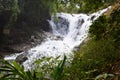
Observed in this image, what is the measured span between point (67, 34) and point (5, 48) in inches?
190

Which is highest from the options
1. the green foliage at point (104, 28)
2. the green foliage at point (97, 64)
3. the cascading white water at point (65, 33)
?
the cascading white water at point (65, 33)

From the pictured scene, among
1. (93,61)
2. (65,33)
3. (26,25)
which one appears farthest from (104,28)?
(65,33)

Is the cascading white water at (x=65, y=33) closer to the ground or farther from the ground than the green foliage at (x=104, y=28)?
farther from the ground

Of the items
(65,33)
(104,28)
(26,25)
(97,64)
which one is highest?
(26,25)

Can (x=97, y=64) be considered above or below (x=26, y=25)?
below

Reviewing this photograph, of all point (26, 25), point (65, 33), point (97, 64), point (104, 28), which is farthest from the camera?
point (65, 33)

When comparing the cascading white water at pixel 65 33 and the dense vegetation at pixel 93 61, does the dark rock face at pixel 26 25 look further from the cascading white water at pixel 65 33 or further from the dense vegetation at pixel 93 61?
the dense vegetation at pixel 93 61

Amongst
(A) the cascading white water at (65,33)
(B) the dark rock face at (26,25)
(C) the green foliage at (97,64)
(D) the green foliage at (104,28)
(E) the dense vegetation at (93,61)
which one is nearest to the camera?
(E) the dense vegetation at (93,61)

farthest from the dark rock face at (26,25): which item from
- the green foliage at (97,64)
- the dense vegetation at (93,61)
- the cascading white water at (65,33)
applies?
the green foliage at (97,64)

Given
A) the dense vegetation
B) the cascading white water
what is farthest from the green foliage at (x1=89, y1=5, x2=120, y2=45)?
the cascading white water

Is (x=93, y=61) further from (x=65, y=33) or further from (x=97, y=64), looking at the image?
(x=65, y=33)

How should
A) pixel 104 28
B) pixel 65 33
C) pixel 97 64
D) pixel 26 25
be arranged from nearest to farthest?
pixel 97 64 → pixel 104 28 → pixel 26 25 → pixel 65 33

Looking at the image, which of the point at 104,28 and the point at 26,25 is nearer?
the point at 104,28

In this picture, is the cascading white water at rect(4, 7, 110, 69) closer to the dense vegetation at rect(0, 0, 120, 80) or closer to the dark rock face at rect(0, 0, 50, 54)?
the dark rock face at rect(0, 0, 50, 54)
